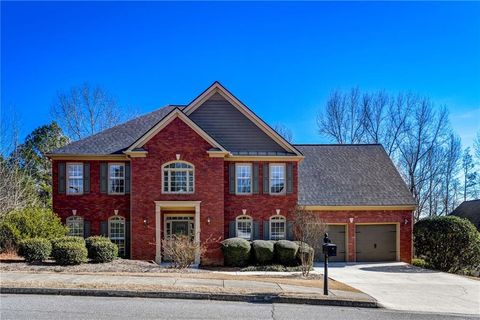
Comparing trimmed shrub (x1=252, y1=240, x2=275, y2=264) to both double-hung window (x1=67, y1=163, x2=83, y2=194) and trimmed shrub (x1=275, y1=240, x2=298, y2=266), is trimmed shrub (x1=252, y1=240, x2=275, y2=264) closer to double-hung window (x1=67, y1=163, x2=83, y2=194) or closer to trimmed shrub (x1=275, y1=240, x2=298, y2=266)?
trimmed shrub (x1=275, y1=240, x2=298, y2=266)

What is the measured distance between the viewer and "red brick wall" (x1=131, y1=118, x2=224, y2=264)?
21203 millimetres

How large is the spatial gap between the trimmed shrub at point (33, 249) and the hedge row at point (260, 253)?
316 inches

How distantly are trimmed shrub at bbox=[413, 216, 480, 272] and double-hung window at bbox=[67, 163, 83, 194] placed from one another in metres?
18.7

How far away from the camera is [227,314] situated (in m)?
9.30

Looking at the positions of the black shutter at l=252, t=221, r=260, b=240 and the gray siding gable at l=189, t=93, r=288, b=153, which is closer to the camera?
the black shutter at l=252, t=221, r=260, b=240

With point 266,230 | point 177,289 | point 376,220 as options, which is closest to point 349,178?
point 376,220

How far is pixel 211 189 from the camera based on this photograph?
70.5 feet

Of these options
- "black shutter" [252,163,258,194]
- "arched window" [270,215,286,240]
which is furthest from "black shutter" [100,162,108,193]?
"arched window" [270,215,286,240]

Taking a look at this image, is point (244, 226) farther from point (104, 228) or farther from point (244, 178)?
point (104, 228)

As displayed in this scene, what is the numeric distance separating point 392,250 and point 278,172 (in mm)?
8158

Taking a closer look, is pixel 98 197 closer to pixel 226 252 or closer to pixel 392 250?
pixel 226 252


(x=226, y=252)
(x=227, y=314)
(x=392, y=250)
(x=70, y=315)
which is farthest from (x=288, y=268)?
(x=70, y=315)

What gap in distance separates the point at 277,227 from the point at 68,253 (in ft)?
35.6

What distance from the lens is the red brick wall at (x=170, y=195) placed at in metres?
21.2
